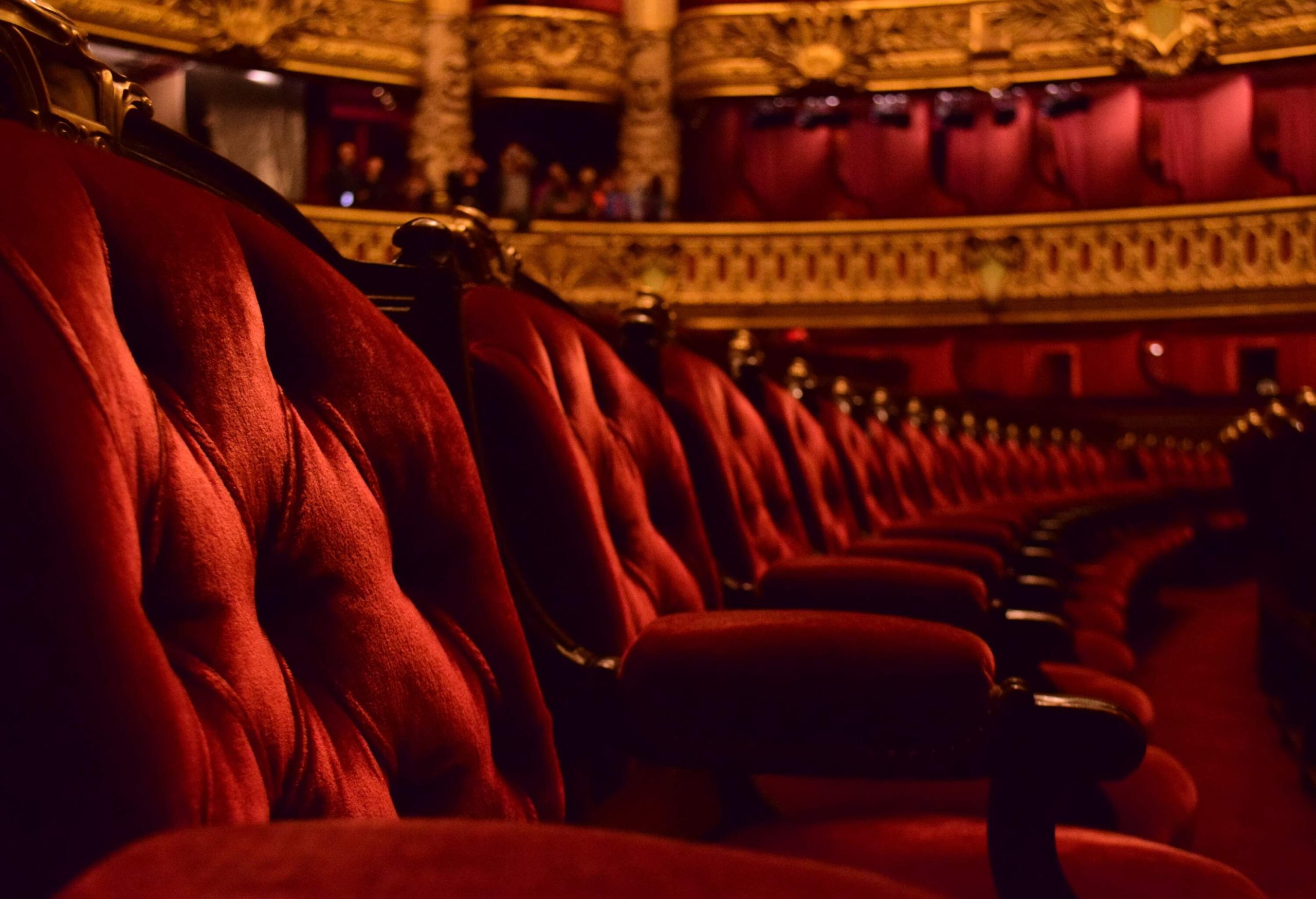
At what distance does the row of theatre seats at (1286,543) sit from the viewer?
0.81m

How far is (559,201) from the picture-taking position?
4074 millimetres

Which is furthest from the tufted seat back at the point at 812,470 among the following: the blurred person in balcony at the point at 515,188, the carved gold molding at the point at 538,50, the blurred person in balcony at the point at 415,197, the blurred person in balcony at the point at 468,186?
the carved gold molding at the point at 538,50

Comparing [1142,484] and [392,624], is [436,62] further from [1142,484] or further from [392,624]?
[392,624]

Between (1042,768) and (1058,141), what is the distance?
4559 millimetres

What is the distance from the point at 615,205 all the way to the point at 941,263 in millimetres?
1149

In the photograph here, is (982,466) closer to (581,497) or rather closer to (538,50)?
(581,497)

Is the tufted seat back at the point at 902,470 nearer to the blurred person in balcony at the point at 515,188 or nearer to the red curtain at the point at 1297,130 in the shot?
the blurred person in balcony at the point at 515,188

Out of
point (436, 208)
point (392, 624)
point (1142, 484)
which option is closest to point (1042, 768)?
point (392, 624)

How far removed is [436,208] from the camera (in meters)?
3.63

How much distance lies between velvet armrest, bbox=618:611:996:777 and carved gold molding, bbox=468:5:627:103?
4.20m

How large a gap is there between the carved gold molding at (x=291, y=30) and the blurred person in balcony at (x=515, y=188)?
572mm

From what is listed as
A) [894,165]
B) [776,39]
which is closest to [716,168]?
[776,39]

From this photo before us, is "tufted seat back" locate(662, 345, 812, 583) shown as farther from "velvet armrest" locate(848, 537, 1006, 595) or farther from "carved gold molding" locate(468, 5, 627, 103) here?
"carved gold molding" locate(468, 5, 627, 103)

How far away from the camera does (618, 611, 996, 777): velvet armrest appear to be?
1.04ft
